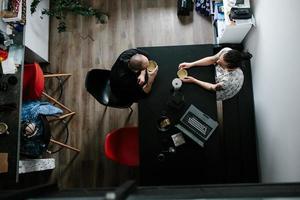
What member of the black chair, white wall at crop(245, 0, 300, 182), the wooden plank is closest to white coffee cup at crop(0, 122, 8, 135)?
the wooden plank

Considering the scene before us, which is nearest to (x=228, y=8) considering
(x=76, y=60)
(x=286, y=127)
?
(x=286, y=127)

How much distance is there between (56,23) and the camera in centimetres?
363

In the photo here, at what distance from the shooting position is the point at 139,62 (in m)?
2.47

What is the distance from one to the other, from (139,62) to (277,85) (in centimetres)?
117

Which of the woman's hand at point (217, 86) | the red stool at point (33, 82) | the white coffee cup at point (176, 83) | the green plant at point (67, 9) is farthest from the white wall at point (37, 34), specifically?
the woman's hand at point (217, 86)

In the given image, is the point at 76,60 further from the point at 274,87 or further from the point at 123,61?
the point at 274,87

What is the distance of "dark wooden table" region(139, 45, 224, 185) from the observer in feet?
7.94

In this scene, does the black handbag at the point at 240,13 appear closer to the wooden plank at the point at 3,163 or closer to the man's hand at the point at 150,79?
the man's hand at the point at 150,79

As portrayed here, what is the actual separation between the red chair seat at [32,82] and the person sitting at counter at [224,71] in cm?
128

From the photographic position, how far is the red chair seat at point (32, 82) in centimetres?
272

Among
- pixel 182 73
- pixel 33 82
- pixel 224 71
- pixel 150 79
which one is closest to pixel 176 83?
pixel 182 73

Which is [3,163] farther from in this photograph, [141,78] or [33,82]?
[141,78]

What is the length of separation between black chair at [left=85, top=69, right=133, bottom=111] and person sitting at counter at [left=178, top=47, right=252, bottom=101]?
669 mm

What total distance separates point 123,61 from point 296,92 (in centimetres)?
141
